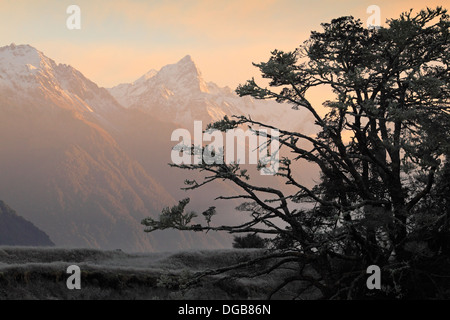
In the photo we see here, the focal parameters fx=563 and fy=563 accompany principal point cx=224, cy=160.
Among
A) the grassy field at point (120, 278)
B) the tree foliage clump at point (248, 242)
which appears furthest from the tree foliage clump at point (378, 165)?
the tree foliage clump at point (248, 242)

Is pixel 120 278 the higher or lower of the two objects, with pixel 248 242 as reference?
lower

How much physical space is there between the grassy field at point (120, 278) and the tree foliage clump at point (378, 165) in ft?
8.46

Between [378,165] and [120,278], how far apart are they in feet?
43.8

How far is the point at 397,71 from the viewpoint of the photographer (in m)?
23.5

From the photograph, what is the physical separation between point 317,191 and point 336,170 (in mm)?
2179

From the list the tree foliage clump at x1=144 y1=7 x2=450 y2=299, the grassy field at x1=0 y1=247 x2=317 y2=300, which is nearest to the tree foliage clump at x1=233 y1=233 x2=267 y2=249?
the grassy field at x1=0 y1=247 x2=317 y2=300

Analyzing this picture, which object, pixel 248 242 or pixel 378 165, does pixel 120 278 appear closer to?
pixel 378 165

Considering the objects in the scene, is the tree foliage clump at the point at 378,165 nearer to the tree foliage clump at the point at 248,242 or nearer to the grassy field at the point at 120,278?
the grassy field at the point at 120,278

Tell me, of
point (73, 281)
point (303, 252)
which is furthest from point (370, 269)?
point (73, 281)

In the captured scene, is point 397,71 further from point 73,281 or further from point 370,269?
point 73,281

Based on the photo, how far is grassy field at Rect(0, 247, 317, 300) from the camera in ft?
80.5

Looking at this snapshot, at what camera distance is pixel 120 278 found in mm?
27484

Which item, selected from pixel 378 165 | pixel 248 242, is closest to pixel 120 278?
pixel 378 165

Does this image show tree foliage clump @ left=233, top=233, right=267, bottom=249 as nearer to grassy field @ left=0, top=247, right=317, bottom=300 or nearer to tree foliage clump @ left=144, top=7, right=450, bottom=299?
grassy field @ left=0, top=247, right=317, bottom=300
